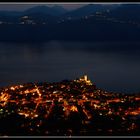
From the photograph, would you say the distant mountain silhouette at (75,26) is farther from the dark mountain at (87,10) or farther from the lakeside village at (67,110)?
the lakeside village at (67,110)

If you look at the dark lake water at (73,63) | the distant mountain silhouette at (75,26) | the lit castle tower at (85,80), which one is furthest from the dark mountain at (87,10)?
the lit castle tower at (85,80)

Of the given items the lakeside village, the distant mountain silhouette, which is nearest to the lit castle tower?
the lakeside village

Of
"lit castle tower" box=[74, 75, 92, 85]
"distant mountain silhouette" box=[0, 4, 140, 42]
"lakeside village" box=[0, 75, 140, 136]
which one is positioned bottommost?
"lakeside village" box=[0, 75, 140, 136]

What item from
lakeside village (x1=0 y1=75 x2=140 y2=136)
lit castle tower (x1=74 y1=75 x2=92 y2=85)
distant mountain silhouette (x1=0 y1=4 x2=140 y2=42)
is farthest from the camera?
distant mountain silhouette (x1=0 y1=4 x2=140 y2=42)

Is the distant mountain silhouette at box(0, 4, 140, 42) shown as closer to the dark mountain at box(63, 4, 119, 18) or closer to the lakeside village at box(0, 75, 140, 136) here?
the dark mountain at box(63, 4, 119, 18)

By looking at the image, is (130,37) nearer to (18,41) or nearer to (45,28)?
(45,28)

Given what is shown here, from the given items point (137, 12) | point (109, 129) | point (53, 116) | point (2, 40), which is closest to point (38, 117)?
point (53, 116)
